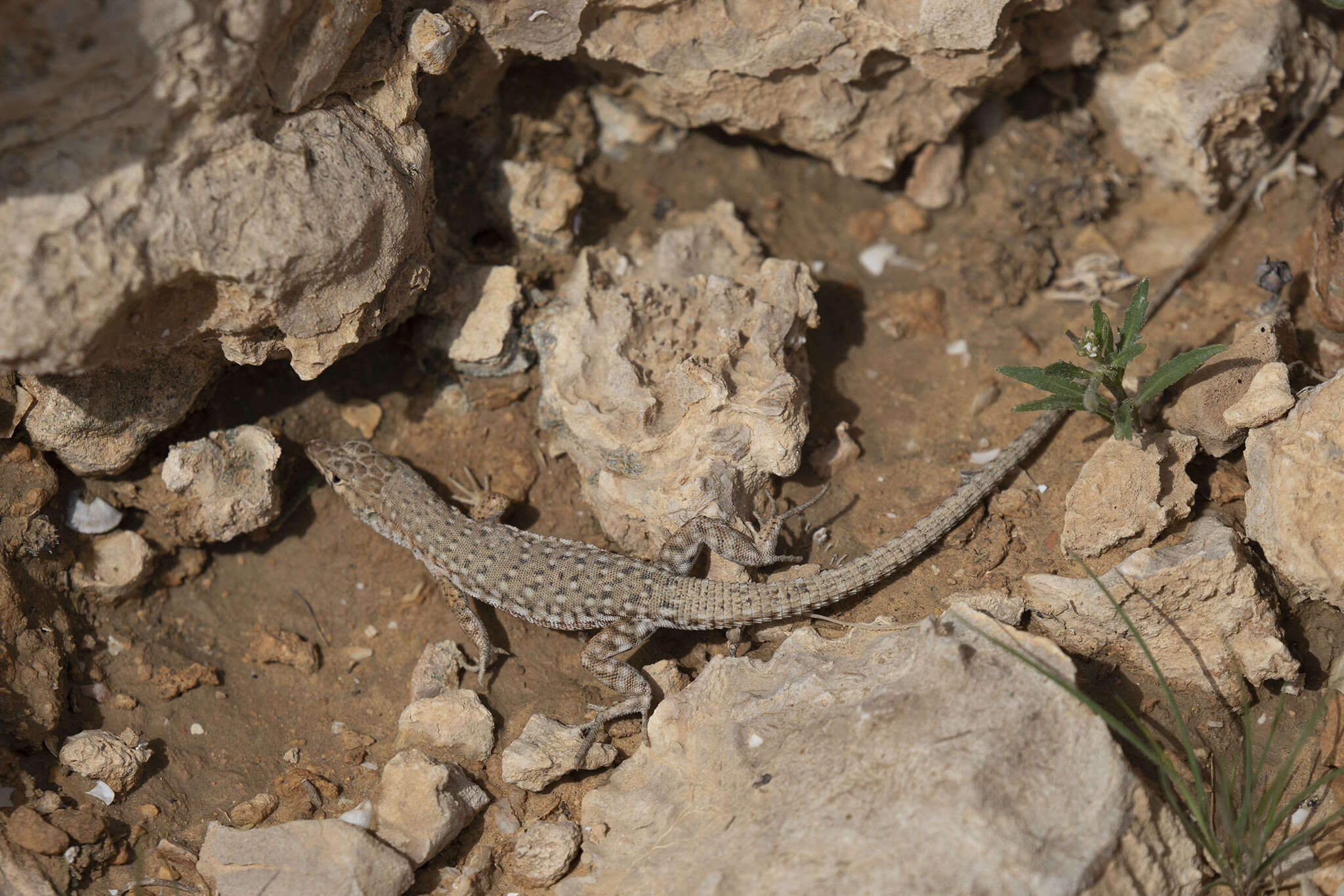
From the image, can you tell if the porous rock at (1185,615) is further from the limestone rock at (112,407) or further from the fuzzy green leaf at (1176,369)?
the limestone rock at (112,407)

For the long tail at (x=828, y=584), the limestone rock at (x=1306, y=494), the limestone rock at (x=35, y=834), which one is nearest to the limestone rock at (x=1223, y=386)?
the limestone rock at (x=1306, y=494)

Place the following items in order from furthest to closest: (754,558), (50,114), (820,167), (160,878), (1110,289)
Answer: (820,167)
(1110,289)
(754,558)
(160,878)
(50,114)

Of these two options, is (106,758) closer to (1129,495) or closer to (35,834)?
(35,834)

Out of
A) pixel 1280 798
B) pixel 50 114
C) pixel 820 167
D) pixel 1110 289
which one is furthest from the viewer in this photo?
pixel 820 167

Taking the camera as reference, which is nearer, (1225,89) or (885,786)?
(885,786)

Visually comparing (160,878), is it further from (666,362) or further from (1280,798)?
(1280,798)

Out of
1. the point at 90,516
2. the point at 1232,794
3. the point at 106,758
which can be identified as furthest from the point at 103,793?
the point at 1232,794

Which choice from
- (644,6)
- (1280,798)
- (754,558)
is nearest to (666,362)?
(754,558)
